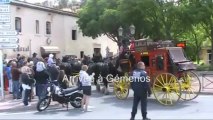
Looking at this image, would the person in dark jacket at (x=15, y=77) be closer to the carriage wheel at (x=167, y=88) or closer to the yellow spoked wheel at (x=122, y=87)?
the yellow spoked wheel at (x=122, y=87)

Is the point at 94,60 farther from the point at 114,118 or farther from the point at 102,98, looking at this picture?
the point at 114,118

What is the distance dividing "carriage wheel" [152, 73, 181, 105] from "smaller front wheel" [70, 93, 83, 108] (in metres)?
2.90

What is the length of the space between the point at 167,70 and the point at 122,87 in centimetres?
242

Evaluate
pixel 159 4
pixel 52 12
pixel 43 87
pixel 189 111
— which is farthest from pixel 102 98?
pixel 52 12

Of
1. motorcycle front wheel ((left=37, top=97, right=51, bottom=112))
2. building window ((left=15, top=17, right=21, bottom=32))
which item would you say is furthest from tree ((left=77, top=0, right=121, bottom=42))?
motorcycle front wheel ((left=37, top=97, right=51, bottom=112))

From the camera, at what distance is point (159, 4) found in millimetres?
35469

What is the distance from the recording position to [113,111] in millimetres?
14750

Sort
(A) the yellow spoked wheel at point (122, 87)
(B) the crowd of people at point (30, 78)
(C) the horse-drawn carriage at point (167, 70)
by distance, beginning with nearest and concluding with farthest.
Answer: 1. (C) the horse-drawn carriage at point (167, 70)
2. (B) the crowd of people at point (30, 78)
3. (A) the yellow spoked wheel at point (122, 87)

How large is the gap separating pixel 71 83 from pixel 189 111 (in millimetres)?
9177

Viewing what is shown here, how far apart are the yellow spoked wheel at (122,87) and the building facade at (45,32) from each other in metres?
17.4

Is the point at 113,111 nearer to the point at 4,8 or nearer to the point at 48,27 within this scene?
the point at 4,8

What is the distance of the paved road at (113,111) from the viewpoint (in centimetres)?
1351

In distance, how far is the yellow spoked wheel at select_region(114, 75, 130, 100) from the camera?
695 inches

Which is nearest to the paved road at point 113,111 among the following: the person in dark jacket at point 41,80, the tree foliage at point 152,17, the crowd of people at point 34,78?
the crowd of people at point 34,78
